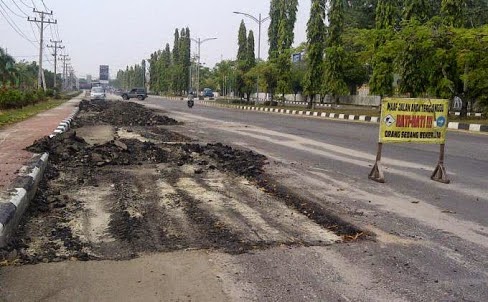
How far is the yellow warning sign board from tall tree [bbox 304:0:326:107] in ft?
117

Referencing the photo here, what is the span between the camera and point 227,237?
4.91 metres

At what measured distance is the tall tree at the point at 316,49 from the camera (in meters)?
43.7

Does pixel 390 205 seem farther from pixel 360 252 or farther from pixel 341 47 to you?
pixel 341 47

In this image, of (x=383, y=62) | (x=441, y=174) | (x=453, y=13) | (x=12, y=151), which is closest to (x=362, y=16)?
(x=383, y=62)

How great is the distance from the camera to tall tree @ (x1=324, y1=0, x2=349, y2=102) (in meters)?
40.3

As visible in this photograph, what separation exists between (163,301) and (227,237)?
150 cm

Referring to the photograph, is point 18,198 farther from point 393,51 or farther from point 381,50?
point 381,50

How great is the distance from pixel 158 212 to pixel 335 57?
120ft

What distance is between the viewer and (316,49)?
43.8 meters

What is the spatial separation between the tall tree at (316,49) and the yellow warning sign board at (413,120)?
35.6m

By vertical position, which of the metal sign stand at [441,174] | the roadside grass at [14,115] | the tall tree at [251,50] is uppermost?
the tall tree at [251,50]

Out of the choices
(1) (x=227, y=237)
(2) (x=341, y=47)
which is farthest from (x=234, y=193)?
(2) (x=341, y=47)

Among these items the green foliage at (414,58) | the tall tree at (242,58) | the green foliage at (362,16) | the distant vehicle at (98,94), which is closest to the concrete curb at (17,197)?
the green foliage at (414,58)

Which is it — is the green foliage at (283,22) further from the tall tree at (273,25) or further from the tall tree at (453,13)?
the tall tree at (453,13)
